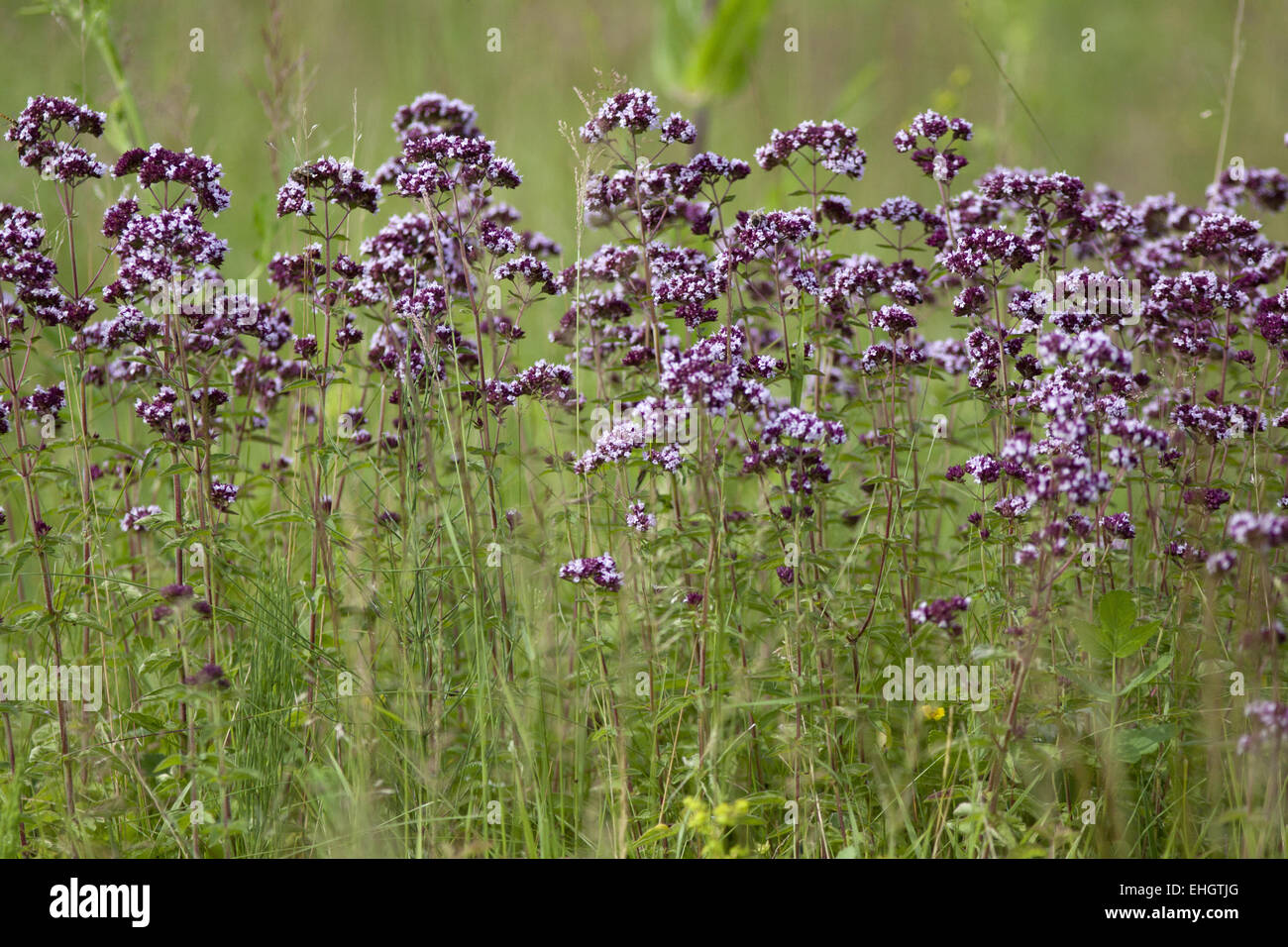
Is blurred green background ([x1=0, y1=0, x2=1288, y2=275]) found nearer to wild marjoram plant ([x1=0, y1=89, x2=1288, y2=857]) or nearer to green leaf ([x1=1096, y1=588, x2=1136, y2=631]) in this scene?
wild marjoram plant ([x1=0, y1=89, x2=1288, y2=857])

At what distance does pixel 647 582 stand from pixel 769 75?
37.1ft

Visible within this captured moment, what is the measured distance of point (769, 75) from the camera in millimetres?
13344

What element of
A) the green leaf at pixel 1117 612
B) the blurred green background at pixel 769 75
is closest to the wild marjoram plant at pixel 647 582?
the green leaf at pixel 1117 612

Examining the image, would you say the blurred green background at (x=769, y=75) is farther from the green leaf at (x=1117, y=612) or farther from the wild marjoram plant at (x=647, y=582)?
the green leaf at (x=1117, y=612)

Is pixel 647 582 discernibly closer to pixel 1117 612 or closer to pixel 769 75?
pixel 1117 612

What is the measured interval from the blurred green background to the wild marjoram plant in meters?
4.16

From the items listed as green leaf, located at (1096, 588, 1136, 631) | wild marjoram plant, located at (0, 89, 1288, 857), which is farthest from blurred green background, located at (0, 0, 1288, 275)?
green leaf, located at (1096, 588, 1136, 631)

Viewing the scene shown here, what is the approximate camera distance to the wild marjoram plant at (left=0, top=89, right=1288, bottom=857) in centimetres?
315

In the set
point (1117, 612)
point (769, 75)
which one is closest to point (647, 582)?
point (1117, 612)

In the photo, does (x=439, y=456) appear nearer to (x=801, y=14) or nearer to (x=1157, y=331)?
(x=1157, y=331)

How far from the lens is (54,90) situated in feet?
32.4
